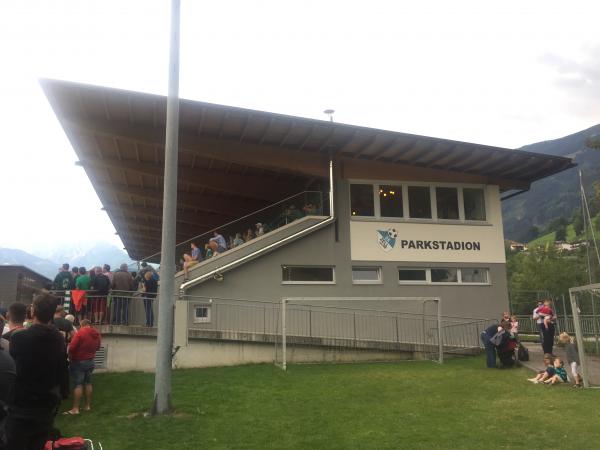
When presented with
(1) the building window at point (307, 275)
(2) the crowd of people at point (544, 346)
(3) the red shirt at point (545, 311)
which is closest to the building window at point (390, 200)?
(1) the building window at point (307, 275)

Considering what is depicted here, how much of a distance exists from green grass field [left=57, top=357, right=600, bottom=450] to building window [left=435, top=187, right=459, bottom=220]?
25.6ft

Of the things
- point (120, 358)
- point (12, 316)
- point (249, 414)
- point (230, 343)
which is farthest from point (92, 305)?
point (12, 316)

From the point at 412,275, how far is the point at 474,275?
252 cm

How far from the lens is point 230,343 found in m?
14.9

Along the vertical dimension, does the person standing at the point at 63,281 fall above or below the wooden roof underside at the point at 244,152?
below

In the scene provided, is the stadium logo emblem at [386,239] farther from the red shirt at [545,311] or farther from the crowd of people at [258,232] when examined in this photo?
the red shirt at [545,311]

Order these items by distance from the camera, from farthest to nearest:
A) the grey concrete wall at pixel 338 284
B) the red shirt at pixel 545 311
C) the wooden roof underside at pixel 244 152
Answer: the grey concrete wall at pixel 338 284 < the wooden roof underside at pixel 244 152 < the red shirt at pixel 545 311

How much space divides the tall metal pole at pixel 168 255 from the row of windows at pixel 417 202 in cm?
1004

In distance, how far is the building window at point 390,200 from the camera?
19484 millimetres

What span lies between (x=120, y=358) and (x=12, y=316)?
931 cm

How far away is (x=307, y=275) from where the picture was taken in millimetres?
18078

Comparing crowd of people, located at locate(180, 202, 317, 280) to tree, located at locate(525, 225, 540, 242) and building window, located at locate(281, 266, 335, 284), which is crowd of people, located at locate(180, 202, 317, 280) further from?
tree, located at locate(525, 225, 540, 242)

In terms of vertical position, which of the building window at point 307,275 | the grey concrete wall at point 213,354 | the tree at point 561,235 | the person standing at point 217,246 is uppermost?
the tree at point 561,235

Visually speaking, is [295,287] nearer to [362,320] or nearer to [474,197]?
→ [362,320]
